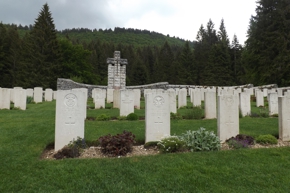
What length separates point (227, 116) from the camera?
5770mm

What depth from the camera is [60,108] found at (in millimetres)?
4938

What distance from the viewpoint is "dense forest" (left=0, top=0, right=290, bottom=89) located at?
2414 centimetres

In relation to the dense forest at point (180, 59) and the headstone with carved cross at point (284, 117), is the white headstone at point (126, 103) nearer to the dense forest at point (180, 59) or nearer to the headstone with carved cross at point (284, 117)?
the headstone with carved cross at point (284, 117)

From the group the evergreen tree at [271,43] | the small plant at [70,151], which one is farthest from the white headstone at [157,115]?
the evergreen tree at [271,43]

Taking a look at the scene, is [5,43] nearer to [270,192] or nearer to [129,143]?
[129,143]

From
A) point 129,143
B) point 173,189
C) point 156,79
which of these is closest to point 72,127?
point 129,143

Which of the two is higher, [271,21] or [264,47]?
[271,21]

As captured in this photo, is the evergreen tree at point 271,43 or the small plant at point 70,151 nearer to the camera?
the small plant at point 70,151

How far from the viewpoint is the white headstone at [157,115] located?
5.61 metres

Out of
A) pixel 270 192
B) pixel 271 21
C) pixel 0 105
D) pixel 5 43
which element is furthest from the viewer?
pixel 5 43

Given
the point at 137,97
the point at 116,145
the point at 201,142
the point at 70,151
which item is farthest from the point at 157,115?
the point at 137,97

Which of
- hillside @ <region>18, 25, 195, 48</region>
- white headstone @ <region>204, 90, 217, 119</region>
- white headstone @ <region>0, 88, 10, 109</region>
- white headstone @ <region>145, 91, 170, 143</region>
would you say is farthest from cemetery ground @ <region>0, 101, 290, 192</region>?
hillside @ <region>18, 25, 195, 48</region>

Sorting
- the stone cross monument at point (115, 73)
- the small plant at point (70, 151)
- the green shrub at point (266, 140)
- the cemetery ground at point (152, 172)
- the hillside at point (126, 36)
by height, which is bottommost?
the cemetery ground at point (152, 172)

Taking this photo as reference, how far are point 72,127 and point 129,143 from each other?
144 cm
